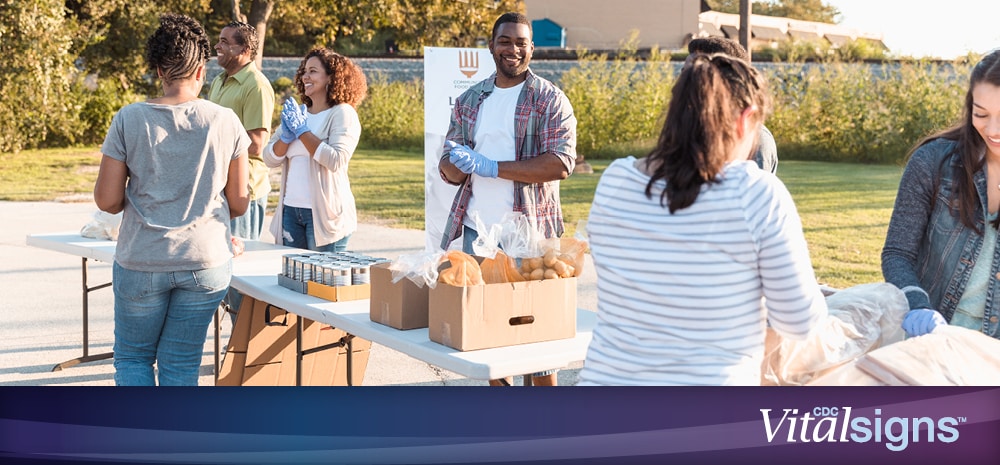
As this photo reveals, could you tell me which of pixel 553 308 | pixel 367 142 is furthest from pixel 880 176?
pixel 553 308

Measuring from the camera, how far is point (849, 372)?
220cm

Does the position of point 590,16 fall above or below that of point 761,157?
above

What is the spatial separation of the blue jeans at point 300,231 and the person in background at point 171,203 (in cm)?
125

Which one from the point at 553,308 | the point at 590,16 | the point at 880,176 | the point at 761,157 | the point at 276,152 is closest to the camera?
the point at 553,308

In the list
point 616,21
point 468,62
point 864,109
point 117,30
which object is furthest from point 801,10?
point 468,62

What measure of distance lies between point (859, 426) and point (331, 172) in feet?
9.43

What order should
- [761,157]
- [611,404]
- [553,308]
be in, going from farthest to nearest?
[761,157]
[553,308]
[611,404]

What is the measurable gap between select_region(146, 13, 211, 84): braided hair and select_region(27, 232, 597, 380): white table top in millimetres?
857

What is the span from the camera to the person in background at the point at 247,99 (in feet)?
15.8

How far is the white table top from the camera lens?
2.64 m

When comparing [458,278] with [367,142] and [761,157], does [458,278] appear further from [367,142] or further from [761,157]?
[367,142]

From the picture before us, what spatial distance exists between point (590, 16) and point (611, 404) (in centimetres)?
3024

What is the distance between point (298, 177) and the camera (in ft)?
14.8

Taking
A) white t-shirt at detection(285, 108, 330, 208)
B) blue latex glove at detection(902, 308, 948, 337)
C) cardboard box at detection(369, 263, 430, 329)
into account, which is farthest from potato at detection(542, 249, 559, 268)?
white t-shirt at detection(285, 108, 330, 208)
